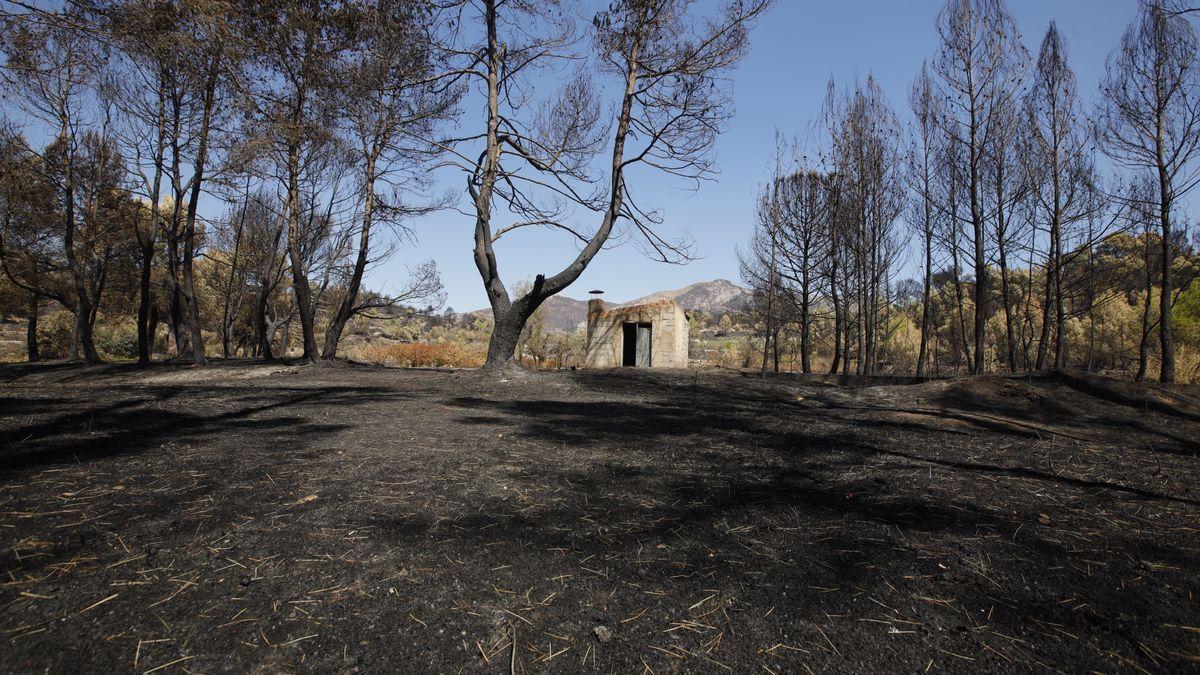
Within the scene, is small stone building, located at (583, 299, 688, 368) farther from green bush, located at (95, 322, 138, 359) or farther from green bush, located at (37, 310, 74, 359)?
green bush, located at (37, 310, 74, 359)

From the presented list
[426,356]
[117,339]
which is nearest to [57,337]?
[117,339]

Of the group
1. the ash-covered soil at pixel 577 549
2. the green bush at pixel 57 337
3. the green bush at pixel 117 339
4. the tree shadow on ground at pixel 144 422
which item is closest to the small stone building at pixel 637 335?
the tree shadow on ground at pixel 144 422

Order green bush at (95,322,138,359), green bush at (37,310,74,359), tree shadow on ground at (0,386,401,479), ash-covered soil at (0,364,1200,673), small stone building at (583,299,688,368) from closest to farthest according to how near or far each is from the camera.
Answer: ash-covered soil at (0,364,1200,673), tree shadow on ground at (0,386,401,479), small stone building at (583,299,688,368), green bush at (37,310,74,359), green bush at (95,322,138,359)

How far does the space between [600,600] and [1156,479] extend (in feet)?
12.9

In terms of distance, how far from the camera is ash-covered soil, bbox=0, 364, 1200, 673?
1563 millimetres

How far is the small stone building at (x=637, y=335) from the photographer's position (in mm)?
19234

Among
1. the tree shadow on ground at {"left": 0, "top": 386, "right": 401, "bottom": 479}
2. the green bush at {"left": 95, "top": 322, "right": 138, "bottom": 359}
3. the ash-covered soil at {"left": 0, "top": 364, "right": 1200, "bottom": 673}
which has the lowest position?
the ash-covered soil at {"left": 0, "top": 364, "right": 1200, "bottom": 673}

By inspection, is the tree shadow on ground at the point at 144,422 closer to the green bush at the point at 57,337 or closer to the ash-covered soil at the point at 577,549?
the ash-covered soil at the point at 577,549

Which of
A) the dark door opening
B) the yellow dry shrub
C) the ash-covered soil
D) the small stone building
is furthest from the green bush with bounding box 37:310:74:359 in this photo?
the ash-covered soil

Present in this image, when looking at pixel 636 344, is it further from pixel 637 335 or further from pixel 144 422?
pixel 144 422

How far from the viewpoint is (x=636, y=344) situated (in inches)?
780

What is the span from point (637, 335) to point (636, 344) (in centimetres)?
36

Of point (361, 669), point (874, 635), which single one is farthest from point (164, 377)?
point (874, 635)

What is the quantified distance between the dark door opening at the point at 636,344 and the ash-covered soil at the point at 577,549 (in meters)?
15.0
